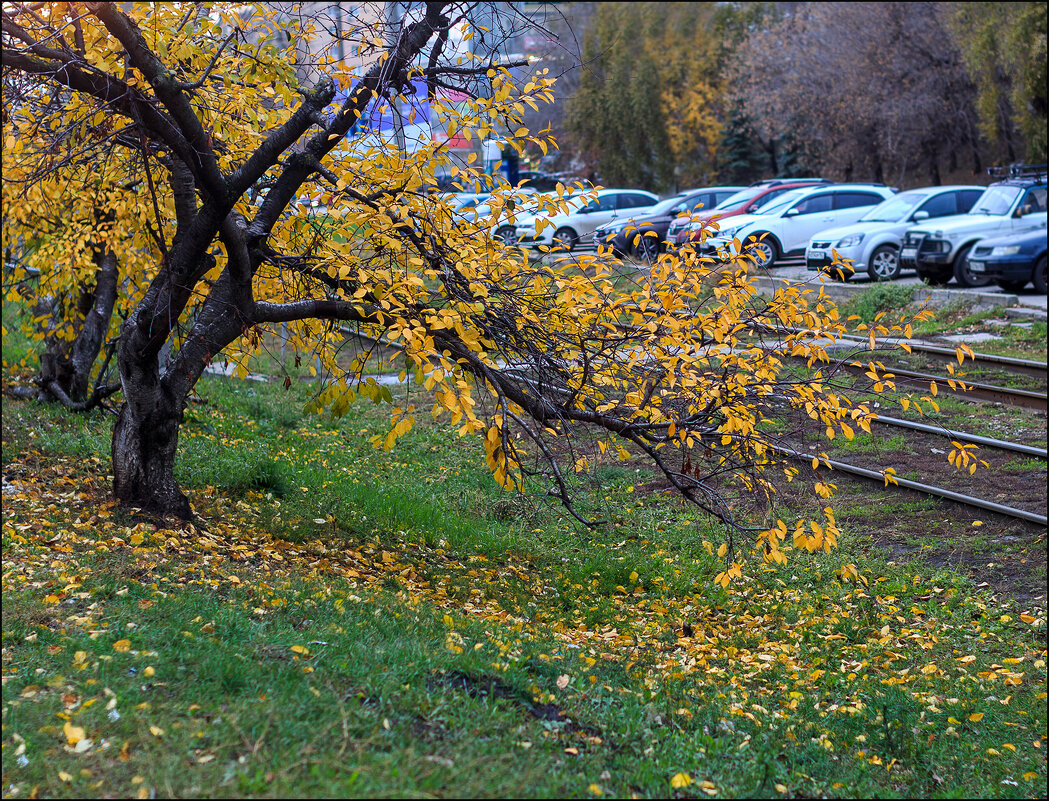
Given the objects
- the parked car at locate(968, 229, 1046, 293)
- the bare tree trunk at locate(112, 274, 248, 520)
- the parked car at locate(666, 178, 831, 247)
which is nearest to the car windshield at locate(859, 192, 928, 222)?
the parked car at locate(666, 178, 831, 247)

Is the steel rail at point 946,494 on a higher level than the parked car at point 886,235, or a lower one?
lower

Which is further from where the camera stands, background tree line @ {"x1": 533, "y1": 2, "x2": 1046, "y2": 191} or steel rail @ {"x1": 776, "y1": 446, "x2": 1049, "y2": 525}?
background tree line @ {"x1": 533, "y1": 2, "x2": 1046, "y2": 191}

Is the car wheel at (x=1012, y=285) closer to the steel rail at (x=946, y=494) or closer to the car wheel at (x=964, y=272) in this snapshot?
the car wheel at (x=964, y=272)

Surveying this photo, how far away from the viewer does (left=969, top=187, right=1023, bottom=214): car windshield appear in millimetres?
16641

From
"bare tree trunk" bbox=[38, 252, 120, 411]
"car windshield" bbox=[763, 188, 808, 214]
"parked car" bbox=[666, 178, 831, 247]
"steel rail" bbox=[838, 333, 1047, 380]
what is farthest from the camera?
"parked car" bbox=[666, 178, 831, 247]

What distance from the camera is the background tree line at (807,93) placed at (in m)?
27.6

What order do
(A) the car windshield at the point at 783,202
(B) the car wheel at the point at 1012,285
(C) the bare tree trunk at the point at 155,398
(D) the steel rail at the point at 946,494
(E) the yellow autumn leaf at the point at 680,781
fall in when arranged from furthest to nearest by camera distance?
(A) the car windshield at the point at 783,202, (B) the car wheel at the point at 1012,285, (D) the steel rail at the point at 946,494, (C) the bare tree trunk at the point at 155,398, (E) the yellow autumn leaf at the point at 680,781

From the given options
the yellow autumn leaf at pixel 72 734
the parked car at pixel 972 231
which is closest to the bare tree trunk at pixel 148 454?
the yellow autumn leaf at pixel 72 734

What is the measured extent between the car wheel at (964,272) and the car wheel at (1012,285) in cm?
35

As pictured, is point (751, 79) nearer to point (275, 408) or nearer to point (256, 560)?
point (275, 408)

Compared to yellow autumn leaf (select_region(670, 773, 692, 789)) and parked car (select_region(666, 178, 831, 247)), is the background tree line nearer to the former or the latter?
parked car (select_region(666, 178, 831, 247))

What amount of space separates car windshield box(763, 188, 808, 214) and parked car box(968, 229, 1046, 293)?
5.25 meters

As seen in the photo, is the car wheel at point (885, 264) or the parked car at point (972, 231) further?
the car wheel at point (885, 264)

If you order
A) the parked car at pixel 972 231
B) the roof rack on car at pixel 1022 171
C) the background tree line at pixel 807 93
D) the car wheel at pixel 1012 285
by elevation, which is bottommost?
the car wheel at pixel 1012 285
